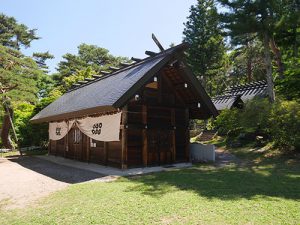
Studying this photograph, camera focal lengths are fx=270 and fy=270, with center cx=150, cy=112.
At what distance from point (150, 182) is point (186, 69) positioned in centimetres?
545

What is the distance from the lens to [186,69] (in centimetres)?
1155

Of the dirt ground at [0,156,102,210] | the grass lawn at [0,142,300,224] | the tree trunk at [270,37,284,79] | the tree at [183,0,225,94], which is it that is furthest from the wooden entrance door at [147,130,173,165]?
the tree at [183,0,225,94]

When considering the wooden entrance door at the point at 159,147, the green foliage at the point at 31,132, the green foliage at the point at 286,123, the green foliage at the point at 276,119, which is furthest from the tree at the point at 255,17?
the green foliage at the point at 31,132

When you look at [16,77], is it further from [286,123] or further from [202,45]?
[202,45]

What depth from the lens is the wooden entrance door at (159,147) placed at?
38.8ft

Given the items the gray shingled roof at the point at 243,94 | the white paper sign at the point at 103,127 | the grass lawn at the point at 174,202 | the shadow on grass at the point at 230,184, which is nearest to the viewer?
the grass lawn at the point at 174,202

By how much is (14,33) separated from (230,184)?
97.7 ft

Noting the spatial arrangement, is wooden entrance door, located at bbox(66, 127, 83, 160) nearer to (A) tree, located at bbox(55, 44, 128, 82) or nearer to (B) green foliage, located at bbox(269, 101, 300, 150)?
(B) green foliage, located at bbox(269, 101, 300, 150)

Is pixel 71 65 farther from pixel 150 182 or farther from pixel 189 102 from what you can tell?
pixel 150 182

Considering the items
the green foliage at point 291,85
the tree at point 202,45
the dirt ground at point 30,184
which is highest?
the tree at point 202,45

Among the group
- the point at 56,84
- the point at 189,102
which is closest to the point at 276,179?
the point at 189,102

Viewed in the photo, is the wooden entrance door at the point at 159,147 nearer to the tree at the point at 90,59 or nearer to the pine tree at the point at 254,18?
the pine tree at the point at 254,18

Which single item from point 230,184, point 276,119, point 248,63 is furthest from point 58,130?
point 248,63

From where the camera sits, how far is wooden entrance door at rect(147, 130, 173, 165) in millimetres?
11836
